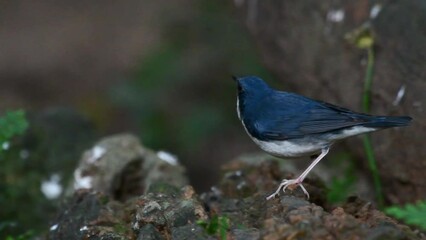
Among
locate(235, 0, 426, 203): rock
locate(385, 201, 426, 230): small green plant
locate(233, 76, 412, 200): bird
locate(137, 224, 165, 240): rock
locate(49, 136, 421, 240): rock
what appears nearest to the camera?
locate(385, 201, 426, 230): small green plant

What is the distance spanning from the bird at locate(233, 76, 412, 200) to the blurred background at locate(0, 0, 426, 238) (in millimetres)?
719

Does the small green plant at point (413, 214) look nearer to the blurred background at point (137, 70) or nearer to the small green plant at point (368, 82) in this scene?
the small green plant at point (368, 82)

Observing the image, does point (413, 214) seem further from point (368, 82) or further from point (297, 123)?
point (368, 82)

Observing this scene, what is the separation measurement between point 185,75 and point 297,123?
5.31m

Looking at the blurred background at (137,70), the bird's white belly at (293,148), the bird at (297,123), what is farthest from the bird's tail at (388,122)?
the blurred background at (137,70)

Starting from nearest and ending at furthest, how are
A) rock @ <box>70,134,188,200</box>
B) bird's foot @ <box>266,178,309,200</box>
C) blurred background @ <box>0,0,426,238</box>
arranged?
bird's foot @ <box>266,178,309,200</box>, blurred background @ <box>0,0,426,238</box>, rock @ <box>70,134,188,200</box>

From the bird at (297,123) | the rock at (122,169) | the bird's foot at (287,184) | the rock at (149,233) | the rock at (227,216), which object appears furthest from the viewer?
the rock at (122,169)

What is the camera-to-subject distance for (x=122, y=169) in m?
7.29

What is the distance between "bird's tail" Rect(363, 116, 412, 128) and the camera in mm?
5824

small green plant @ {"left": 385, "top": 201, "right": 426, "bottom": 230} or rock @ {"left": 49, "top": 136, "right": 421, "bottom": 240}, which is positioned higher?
rock @ {"left": 49, "top": 136, "right": 421, "bottom": 240}

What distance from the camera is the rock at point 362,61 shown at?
668 cm

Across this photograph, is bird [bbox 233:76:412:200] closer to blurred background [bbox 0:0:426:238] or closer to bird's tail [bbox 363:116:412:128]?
bird's tail [bbox 363:116:412:128]

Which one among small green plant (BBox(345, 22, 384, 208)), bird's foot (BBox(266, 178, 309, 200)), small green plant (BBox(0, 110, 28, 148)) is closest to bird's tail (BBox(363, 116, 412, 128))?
bird's foot (BBox(266, 178, 309, 200))

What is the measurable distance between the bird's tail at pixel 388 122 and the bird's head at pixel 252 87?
2.80 feet
